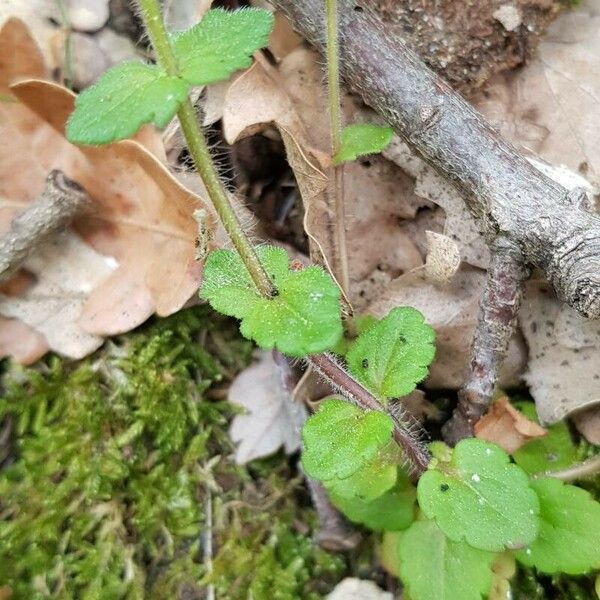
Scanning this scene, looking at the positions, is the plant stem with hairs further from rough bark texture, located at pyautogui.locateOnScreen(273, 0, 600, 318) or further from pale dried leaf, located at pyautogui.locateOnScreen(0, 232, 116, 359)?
pale dried leaf, located at pyautogui.locateOnScreen(0, 232, 116, 359)

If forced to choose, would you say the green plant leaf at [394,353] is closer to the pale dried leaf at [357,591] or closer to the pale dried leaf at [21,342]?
the pale dried leaf at [357,591]

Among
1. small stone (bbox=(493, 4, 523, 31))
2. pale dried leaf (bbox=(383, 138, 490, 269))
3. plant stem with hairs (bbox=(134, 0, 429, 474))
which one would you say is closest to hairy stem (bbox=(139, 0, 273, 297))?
plant stem with hairs (bbox=(134, 0, 429, 474))

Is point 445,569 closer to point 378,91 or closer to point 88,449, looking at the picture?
point 88,449

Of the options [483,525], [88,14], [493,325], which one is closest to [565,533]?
[483,525]

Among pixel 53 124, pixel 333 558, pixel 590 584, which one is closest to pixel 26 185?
pixel 53 124

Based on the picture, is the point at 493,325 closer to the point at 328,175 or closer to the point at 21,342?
the point at 328,175

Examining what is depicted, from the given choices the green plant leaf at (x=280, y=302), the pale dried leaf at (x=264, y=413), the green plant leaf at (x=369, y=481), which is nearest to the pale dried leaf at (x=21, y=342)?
the pale dried leaf at (x=264, y=413)
